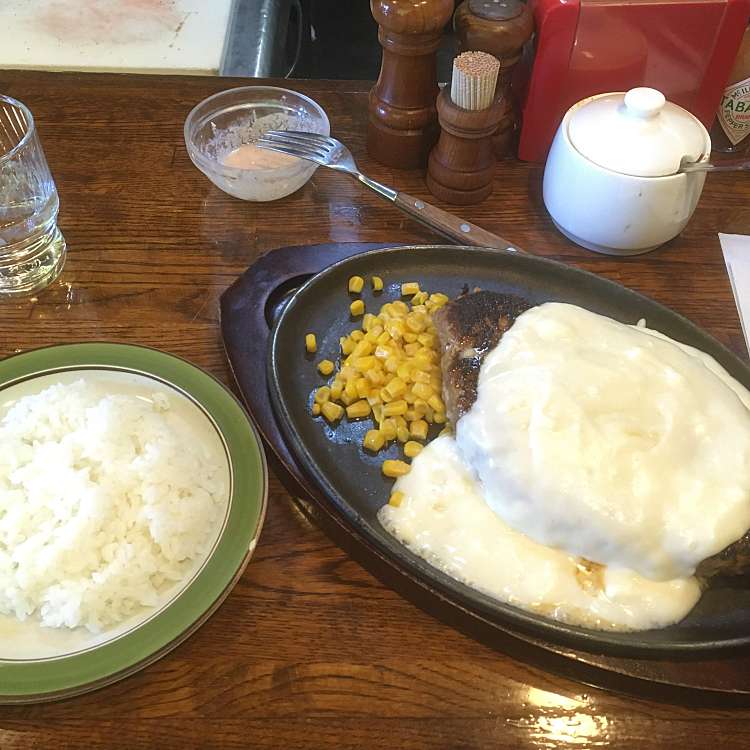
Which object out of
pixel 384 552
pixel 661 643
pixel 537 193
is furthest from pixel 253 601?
pixel 537 193

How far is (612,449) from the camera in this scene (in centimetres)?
130

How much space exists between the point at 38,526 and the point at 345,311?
804mm

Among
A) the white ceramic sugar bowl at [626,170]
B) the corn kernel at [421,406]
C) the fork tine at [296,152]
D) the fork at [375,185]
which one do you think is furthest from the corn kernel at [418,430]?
the fork tine at [296,152]

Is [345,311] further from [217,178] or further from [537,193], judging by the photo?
[537,193]

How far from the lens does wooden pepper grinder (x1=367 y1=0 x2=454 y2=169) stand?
183cm

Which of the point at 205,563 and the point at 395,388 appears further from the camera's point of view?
the point at 395,388

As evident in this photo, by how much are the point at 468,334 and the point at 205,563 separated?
2.27 ft

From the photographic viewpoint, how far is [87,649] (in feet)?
3.87

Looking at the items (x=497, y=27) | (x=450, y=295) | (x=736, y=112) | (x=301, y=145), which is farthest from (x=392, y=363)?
(x=736, y=112)

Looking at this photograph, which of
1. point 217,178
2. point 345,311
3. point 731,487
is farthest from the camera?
point 217,178

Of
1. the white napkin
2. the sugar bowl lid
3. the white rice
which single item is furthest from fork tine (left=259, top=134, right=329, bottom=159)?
the white napkin

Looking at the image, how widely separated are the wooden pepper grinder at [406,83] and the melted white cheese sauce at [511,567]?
1.10 metres

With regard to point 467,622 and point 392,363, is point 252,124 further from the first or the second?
point 467,622

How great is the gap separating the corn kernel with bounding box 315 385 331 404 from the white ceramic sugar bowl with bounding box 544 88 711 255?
844 millimetres
